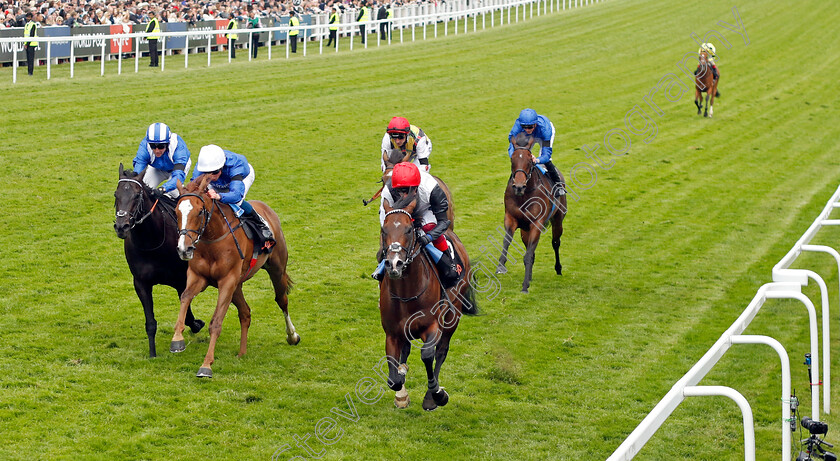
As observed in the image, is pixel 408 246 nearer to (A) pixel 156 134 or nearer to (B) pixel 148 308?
(B) pixel 148 308

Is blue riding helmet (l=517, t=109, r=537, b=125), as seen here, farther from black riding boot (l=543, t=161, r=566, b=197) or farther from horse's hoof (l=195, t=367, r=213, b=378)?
horse's hoof (l=195, t=367, r=213, b=378)

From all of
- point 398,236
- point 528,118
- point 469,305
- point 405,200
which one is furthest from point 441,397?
point 528,118

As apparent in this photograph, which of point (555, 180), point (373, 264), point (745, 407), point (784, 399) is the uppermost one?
point (555, 180)

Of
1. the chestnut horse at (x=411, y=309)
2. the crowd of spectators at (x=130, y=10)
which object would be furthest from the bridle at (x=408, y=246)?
→ the crowd of spectators at (x=130, y=10)

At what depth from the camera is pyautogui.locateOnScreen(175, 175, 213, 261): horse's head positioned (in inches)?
277

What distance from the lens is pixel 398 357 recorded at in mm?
6820

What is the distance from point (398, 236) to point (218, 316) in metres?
2.17

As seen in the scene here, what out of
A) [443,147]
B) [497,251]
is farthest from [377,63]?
[497,251]

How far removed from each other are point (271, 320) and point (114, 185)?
20.2 feet

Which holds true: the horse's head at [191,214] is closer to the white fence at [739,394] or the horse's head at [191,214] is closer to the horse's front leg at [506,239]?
the white fence at [739,394]

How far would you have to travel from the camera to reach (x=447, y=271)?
696 cm

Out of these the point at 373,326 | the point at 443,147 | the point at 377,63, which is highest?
the point at 377,63

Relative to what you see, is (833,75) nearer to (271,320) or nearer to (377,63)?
(377,63)

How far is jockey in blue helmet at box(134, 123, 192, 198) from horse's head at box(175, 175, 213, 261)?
610 mm
